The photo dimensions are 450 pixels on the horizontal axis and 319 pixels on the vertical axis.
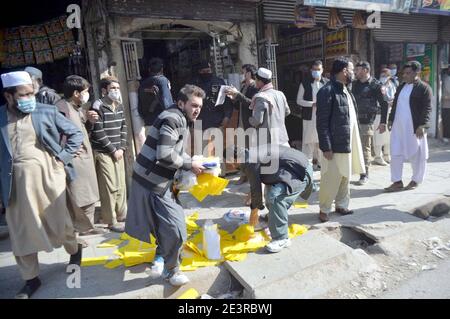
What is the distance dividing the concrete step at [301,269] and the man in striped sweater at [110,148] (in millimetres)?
1924

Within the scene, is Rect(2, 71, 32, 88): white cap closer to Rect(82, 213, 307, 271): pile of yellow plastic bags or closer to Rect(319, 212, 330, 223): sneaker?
Rect(82, 213, 307, 271): pile of yellow plastic bags

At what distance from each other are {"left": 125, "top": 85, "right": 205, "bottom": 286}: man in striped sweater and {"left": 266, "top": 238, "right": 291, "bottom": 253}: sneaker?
0.98 metres

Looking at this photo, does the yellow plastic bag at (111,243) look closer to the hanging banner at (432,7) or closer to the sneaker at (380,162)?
the sneaker at (380,162)

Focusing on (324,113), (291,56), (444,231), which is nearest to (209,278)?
(324,113)

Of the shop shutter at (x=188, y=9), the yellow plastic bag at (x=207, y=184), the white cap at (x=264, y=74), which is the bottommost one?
the yellow plastic bag at (x=207, y=184)

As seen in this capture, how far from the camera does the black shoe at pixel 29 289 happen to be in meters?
3.23

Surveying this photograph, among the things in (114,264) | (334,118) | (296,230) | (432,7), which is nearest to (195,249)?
(114,264)

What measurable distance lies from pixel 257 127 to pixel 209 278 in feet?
7.05

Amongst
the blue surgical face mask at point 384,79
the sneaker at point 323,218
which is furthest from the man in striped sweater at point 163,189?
the blue surgical face mask at point 384,79

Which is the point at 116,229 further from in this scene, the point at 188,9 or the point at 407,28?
the point at 407,28

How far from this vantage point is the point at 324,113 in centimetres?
445

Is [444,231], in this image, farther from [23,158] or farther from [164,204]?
[23,158]

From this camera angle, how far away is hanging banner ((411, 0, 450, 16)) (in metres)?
8.41
